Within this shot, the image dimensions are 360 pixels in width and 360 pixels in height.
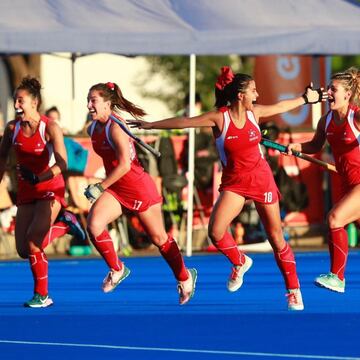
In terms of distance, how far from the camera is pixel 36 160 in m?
13.2

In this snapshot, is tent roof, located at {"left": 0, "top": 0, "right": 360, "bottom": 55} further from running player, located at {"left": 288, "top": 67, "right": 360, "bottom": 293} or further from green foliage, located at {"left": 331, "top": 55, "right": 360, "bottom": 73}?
green foliage, located at {"left": 331, "top": 55, "right": 360, "bottom": 73}

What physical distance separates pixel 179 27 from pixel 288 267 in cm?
587

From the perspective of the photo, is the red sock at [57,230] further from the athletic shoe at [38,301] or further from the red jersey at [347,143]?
the red jersey at [347,143]

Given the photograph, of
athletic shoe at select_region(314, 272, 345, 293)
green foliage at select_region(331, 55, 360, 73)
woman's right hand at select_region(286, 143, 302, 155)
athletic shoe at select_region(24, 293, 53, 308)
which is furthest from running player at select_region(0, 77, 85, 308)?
green foliage at select_region(331, 55, 360, 73)

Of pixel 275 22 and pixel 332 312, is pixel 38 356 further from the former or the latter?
pixel 275 22

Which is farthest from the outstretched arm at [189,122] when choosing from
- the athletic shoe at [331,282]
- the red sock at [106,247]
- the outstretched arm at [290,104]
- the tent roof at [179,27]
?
the tent roof at [179,27]

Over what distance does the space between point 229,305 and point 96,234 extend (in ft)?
4.36

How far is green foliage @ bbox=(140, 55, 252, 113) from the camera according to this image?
4369 cm

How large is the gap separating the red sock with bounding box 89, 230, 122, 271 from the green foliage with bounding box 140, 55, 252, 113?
29.8 m

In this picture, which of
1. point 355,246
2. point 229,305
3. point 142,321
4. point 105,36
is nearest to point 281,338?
point 142,321

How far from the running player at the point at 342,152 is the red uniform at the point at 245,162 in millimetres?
678

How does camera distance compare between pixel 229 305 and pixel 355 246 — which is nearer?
pixel 229 305

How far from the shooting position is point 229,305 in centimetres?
1338

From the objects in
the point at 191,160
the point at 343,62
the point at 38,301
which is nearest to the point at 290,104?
the point at 38,301
